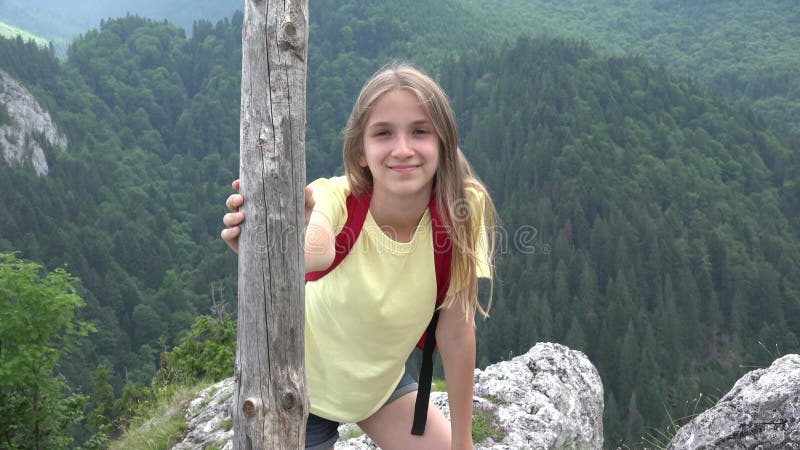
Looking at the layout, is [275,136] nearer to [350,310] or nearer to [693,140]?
[350,310]

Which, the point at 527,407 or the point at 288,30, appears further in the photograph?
the point at 527,407

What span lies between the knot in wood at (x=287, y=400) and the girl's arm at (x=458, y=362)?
0.84 meters

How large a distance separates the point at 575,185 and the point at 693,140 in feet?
87.9

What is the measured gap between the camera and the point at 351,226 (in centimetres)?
336

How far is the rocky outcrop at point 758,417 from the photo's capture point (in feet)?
13.2

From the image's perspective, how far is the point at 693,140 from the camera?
120812 millimetres

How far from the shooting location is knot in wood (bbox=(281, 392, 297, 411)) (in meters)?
3.02

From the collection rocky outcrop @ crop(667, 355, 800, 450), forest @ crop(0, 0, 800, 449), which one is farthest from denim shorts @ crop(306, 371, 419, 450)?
forest @ crop(0, 0, 800, 449)

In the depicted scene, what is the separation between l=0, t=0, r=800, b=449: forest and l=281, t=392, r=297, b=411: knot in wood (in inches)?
1176

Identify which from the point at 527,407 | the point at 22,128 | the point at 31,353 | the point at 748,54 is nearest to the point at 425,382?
the point at 527,407

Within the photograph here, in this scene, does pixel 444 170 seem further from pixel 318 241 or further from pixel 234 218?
pixel 234 218

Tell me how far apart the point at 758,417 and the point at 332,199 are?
274 cm

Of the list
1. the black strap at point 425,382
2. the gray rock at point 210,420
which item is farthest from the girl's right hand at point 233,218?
the gray rock at point 210,420

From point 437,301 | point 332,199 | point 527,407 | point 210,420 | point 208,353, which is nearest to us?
point 332,199
